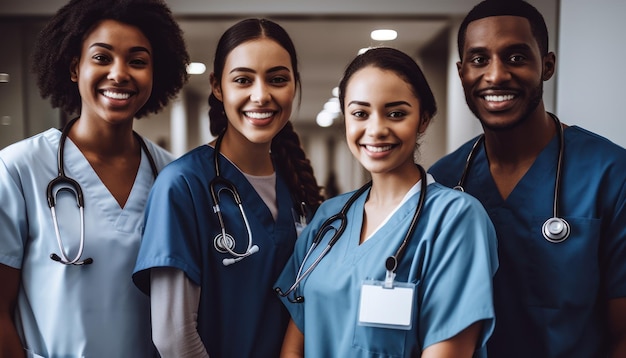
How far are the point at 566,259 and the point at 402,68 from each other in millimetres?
566

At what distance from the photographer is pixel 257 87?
4.33 ft

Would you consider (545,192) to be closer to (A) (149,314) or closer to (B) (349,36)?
(A) (149,314)

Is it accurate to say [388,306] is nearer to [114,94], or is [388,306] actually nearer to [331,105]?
[114,94]

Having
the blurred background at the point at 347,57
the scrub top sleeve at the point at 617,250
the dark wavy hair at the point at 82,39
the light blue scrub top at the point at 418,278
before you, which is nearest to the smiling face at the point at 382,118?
the light blue scrub top at the point at 418,278

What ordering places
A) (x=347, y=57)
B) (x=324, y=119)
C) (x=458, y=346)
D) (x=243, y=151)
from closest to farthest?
(x=458, y=346) → (x=243, y=151) → (x=347, y=57) → (x=324, y=119)

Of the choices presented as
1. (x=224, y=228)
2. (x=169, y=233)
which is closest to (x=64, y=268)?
(x=169, y=233)

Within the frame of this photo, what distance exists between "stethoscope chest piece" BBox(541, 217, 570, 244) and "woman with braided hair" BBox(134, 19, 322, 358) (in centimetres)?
62

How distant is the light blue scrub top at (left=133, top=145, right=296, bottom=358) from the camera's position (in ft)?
3.96

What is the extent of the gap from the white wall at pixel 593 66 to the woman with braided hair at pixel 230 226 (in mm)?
1614

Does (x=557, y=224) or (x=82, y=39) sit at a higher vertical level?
(x=82, y=39)

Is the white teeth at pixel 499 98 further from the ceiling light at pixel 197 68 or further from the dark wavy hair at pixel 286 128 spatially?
the ceiling light at pixel 197 68

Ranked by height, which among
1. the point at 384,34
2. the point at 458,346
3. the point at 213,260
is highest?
the point at 384,34

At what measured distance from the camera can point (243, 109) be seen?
1.34 metres

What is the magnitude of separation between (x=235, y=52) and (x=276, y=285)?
0.58 metres
